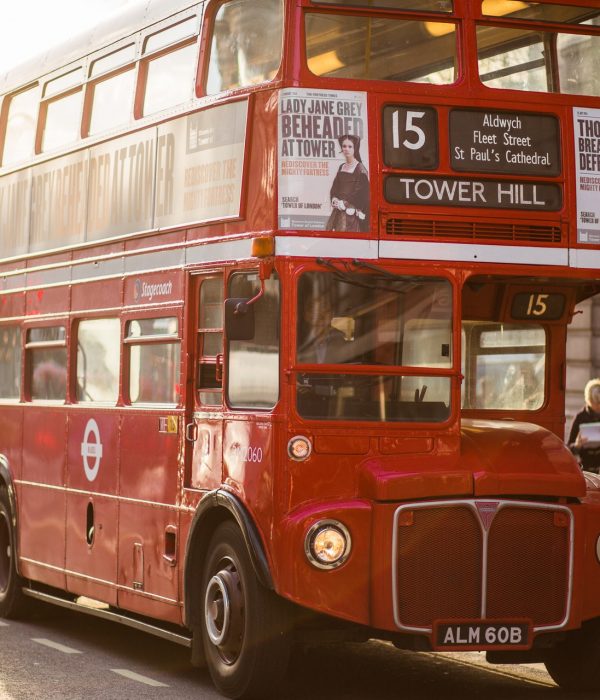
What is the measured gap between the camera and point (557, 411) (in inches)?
461

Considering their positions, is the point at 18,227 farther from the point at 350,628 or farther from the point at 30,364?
the point at 350,628

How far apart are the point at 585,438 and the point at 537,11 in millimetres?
4569

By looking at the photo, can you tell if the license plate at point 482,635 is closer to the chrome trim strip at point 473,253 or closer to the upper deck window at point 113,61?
the chrome trim strip at point 473,253

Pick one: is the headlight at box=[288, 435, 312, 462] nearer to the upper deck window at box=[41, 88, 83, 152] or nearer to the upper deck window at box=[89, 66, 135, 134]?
the upper deck window at box=[89, 66, 135, 134]

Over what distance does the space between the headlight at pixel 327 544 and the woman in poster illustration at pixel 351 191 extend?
1697 mm

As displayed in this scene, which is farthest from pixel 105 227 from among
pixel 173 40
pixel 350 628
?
pixel 350 628

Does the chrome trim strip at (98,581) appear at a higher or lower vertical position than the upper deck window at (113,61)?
lower

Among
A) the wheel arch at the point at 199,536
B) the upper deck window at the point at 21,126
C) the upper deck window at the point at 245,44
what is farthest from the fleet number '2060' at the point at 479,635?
the upper deck window at the point at 21,126

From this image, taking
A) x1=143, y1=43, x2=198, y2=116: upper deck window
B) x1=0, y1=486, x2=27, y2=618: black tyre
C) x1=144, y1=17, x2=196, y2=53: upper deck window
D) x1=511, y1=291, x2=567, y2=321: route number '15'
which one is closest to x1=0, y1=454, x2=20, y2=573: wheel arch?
x1=0, y1=486, x2=27, y2=618: black tyre

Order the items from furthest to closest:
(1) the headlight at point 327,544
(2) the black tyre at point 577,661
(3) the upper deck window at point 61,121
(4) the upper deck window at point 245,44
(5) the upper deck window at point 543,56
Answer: (3) the upper deck window at point 61,121, (2) the black tyre at point 577,661, (5) the upper deck window at point 543,56, (4) the upper deck window at point 245,44, (1) the headlight at point 327,544

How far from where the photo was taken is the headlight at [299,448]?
9.82 m

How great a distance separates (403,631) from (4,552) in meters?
6.20

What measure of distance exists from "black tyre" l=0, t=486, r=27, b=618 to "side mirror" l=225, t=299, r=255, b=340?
5.28 meters

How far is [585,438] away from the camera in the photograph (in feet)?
46.9
